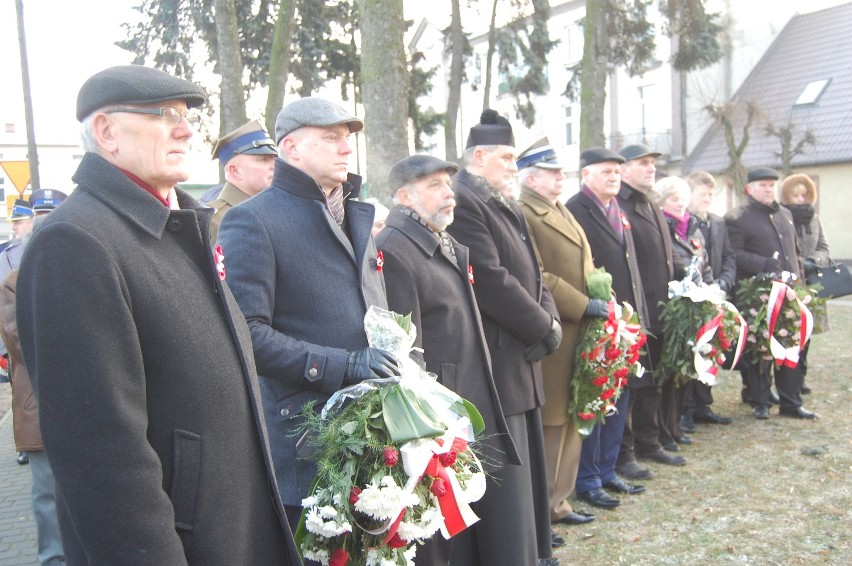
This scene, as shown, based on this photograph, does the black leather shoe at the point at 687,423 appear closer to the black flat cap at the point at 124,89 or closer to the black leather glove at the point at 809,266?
the black leather glove at the point at 809,266

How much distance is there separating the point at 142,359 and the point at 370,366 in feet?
3.63

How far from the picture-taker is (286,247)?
3.10 meters

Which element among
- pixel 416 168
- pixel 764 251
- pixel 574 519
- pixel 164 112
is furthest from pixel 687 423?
pixel 164 112

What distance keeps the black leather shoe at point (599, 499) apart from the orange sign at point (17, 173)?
11.2m

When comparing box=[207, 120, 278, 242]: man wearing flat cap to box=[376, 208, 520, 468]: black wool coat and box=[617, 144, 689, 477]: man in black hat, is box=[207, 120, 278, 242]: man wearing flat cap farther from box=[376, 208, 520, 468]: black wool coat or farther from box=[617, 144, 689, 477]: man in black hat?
box=[617, 144, 689, 477]: man in black hat

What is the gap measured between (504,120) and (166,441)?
343 centimetres

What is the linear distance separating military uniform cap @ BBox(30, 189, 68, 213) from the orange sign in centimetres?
690

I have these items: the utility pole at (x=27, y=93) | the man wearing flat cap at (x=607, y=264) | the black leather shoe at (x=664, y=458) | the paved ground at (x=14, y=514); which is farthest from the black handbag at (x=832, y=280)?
the utility pole at (x=27, y=93)

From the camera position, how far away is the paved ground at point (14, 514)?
5.41m

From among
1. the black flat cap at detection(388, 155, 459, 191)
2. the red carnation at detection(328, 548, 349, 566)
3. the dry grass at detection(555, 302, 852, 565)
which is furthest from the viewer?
the dry grass at detection(555, 302, 852, 565)

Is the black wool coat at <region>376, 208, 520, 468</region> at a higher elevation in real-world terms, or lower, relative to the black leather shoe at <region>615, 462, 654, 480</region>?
higher

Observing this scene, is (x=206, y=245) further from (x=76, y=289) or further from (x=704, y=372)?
(x=704, y=372)

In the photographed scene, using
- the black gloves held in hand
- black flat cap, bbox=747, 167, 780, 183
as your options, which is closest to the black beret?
the black gloves held in hand

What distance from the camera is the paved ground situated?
541 centimetres
